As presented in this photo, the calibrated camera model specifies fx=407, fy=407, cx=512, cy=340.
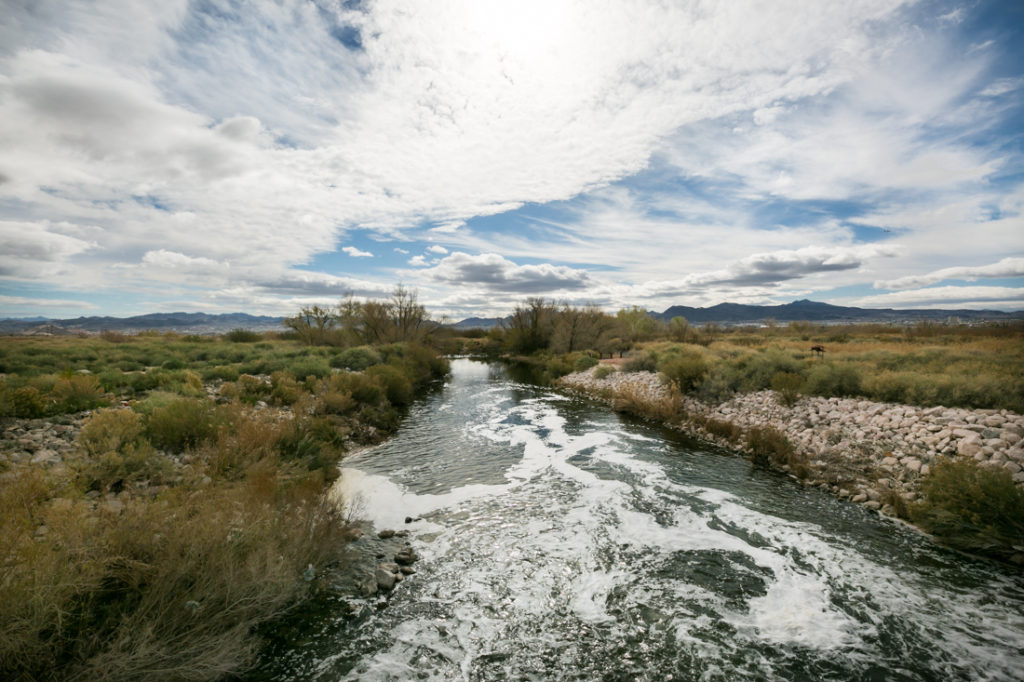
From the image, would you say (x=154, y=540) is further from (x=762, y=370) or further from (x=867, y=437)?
(x=762, y=370)

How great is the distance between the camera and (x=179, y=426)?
856cm

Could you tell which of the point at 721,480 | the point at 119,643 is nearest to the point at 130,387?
the point at 119,643

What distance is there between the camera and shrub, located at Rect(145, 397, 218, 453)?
27.5 feet

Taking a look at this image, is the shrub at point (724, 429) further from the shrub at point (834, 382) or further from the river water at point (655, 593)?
the shrub at point (834, 382)

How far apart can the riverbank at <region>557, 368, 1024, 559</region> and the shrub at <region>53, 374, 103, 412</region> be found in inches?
692

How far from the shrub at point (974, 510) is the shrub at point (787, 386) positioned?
6959 mm

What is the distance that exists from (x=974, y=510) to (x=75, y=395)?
738 inches

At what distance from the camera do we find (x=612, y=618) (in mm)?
5512

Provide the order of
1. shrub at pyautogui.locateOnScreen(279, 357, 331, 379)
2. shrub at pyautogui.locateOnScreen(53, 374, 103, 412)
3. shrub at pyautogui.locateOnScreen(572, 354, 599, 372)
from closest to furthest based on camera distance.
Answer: shrub at pyautogui.locateOnScreen(53, 374, 103, 412) < shrub at pyautogui.locateOnScreen(279, 357, 331, 379) < shrub at pyautogui.locateOnScreen(572, 354, 599, 372)

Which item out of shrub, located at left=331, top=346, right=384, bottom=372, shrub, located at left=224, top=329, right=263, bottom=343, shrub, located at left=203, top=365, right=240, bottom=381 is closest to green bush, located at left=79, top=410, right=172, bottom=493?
shrub, located at left=203, top=365, right=240, bottom=381

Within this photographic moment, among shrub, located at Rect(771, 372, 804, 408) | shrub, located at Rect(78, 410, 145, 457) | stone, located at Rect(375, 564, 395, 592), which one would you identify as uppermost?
shrub, located at Rect(78, 410, 145, 457)

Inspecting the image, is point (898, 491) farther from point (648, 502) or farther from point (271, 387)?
point (271, 387)

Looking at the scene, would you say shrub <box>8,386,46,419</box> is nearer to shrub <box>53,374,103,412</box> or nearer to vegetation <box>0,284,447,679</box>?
vegetation <box>0,284,447,679</box>

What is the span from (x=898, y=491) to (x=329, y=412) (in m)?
15.9
